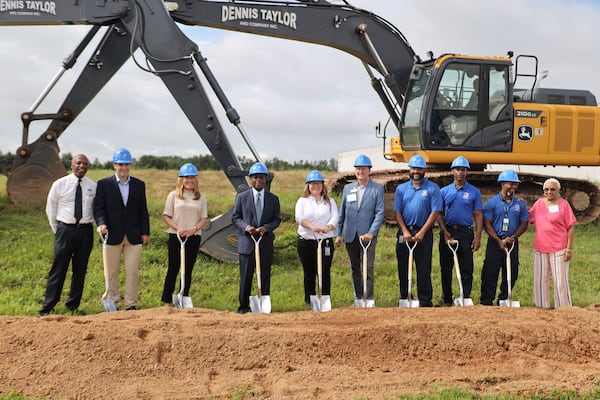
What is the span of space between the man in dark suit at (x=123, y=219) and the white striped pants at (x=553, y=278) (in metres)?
4.93

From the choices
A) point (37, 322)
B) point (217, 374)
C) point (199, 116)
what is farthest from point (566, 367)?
point (199, 116)

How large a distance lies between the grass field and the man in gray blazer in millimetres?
757

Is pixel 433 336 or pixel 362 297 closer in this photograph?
pixel 433 336

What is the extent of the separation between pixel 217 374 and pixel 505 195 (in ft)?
15.1

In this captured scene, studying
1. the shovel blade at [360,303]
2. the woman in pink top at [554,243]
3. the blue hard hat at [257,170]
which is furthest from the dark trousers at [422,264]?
the blue hard hat at [257,170]

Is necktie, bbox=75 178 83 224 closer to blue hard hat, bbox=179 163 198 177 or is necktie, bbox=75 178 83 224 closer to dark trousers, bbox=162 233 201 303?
dark trousers, bbox=162 233 201 303

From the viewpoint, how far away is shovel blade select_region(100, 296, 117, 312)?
7.54 metres

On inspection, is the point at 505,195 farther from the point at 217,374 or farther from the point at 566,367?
the point at 217,374

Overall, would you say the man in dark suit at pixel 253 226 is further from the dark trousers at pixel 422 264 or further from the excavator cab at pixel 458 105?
the excavator cab at pixel 458 105

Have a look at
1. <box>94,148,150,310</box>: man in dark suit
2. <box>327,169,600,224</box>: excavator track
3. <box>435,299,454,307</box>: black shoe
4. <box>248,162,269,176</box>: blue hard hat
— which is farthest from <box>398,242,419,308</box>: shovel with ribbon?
<box>327,169,600,224</box>: excavator track

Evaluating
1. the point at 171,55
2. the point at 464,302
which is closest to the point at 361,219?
the point at 464,302

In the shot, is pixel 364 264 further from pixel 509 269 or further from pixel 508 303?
pixel 508 303

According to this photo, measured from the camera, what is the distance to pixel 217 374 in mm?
5586

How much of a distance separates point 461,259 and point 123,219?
13.7ft
